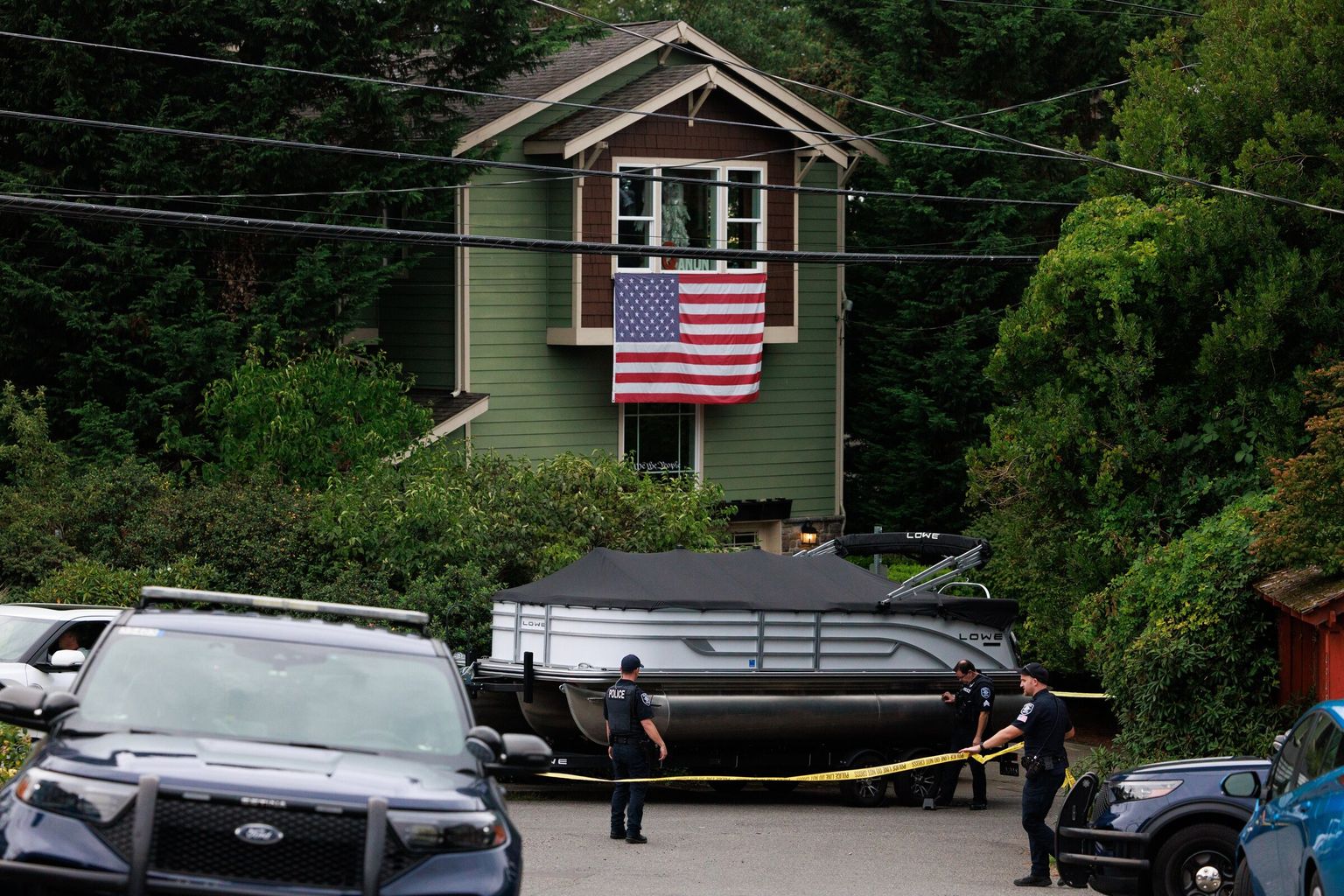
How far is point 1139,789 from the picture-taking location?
1248 centimetres

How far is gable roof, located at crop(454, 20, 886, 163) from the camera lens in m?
27.6

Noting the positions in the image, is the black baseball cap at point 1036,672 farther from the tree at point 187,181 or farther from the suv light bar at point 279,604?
the tree at point 187,181

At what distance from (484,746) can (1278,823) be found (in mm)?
4530

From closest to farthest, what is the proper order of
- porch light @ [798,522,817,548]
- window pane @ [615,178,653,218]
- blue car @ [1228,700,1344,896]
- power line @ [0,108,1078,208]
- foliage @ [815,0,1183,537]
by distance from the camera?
1. blue car @ [1228,700,1344,896]
2. power line @ [0,108,1078,208]
3. window pane @ [615,178,653,218]
4. porch light @ [798,522,817,548]
5. foliage @ [815,0,1183,537]

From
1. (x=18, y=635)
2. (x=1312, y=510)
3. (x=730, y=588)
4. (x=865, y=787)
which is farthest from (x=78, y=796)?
(x=865, y=787)

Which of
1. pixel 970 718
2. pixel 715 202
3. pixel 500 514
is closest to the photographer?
pixel 970 718

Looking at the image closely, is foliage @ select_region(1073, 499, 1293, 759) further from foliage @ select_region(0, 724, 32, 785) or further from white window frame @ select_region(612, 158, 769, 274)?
white window frame @ select_region(612, 158, 769, 274)

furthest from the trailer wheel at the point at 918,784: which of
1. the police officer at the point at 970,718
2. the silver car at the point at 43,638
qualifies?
the silver car at the point at 43,638

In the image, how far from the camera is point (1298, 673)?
627 inches

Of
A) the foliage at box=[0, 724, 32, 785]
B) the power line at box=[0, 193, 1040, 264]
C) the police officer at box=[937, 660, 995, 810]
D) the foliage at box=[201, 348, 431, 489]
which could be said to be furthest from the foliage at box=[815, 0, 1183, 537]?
the foliage at box=[0, 724, 32, 785]

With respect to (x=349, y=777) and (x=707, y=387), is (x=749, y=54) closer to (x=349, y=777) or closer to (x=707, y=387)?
(x=707, y=387)

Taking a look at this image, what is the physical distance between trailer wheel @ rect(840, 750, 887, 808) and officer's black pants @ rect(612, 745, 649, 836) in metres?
4.37

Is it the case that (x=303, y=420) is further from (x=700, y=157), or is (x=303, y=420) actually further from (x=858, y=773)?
(x=700, y=157)

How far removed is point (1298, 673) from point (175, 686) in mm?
11346
